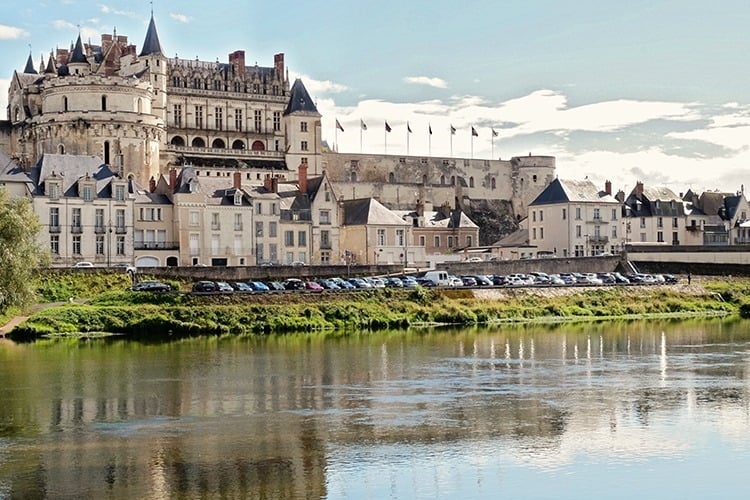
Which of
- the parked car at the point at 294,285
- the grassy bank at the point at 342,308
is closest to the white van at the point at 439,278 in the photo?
the grassy bank at the point at 342,308

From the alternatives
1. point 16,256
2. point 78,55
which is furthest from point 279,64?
point 16,256

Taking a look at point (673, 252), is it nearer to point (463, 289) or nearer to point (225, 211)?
point (463, 289)

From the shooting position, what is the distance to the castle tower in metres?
77.1

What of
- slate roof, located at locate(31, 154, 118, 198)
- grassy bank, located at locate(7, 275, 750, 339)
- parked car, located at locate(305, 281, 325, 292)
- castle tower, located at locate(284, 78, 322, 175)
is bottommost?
grassy bank, located at locate(7, 275, 750, 339)

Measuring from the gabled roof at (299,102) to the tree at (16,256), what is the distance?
40.9 metres

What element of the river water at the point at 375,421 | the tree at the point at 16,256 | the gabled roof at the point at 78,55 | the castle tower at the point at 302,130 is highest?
the gabled roof at the point at 78,55

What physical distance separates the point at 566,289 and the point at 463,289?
16.3ft

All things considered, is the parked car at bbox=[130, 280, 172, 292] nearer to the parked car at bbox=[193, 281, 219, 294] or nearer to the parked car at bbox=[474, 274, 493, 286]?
the parked car at bbox=[193, 281, 219, 294]

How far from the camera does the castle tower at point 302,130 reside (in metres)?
77.1

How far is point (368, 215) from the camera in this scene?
58688mm

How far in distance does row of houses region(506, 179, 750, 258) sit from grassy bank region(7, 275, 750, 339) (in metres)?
11.2

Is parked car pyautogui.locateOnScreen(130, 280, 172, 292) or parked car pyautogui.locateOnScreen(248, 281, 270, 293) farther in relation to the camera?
parked car pyautogui.locateOnScreen(248, 281, 270, 293)

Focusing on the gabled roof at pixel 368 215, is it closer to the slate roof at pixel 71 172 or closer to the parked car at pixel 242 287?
the slate roof at pixel 71 172

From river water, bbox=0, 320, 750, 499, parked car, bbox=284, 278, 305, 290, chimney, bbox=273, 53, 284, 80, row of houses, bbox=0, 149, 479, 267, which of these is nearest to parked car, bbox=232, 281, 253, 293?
parked car, bbox=284, 278, 305, 290
